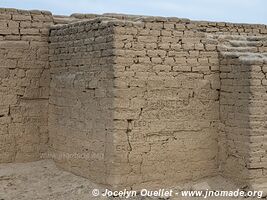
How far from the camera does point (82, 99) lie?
24.8 feet

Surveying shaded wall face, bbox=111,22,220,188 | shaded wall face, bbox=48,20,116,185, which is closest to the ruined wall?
shaded wall face, bbox=111,22,220,188

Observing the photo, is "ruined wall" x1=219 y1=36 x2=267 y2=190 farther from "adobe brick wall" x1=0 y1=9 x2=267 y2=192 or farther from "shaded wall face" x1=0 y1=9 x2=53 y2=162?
"shaded wall face" x1=0 y1=9 x2=53 y2=162

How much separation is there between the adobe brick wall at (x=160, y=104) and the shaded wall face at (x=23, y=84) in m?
0.68

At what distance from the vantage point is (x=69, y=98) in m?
7.94

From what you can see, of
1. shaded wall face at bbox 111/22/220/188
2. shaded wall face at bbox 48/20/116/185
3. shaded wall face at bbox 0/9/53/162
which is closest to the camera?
shaded wall face at bbox 111/22/220/188

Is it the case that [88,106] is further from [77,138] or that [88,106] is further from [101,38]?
[101,38]

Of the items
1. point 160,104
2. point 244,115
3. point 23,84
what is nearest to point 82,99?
point 160,104

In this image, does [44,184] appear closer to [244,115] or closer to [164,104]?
[164,104]

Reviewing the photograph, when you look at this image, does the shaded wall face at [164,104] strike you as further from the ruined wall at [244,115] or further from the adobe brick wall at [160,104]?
the ruined wall at [244,115]

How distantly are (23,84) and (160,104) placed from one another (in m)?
2.71

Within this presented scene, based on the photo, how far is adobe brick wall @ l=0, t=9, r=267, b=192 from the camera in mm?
6840

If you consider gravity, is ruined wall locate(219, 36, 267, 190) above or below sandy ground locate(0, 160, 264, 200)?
above

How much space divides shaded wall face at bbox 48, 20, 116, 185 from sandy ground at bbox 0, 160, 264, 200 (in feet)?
0.61

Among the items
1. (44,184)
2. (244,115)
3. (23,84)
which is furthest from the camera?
(23,84)
